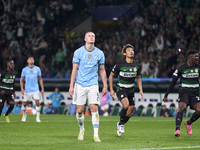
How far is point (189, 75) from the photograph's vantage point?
1120 cm

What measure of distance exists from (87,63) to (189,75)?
9.32 feet

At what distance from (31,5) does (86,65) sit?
76.3 ft

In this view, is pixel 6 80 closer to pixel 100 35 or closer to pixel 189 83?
pixel 189 83

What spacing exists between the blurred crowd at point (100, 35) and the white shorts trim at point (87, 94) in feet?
43.7

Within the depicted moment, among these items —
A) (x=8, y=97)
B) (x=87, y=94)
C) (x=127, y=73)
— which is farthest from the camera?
(x=8, y=97)

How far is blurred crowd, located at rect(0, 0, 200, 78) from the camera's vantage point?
81.0ft

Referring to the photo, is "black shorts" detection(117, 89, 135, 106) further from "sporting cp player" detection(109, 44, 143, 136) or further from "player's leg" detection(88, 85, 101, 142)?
"player's leg" detection(88, 85, 101, 142)

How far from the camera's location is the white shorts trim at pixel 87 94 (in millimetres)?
10062

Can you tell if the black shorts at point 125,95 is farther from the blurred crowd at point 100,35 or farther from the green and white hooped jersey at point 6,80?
the blurred crowd at point 100,35

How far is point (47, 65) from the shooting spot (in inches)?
1109

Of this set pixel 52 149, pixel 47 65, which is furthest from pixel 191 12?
pixel 52 149

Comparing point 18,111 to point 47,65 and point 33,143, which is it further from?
point 33,143

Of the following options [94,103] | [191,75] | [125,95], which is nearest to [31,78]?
[125,95]

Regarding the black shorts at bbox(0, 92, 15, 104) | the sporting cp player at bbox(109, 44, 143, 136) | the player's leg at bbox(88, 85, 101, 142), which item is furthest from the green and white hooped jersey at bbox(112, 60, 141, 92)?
the black shorts at bbox(0, 92, 15, 104)
